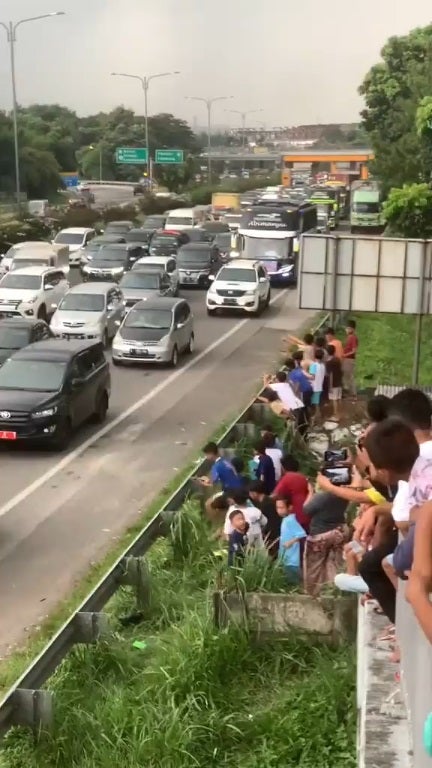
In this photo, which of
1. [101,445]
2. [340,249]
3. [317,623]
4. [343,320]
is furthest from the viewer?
[343,320]

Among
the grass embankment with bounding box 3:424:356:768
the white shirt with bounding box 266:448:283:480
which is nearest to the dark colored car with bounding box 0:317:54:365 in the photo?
the white shirt with bounding box 266:448:283:480

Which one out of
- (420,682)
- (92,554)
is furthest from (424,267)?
(420,682)

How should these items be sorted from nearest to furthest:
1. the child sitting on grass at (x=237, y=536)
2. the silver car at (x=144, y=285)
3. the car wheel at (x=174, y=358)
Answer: the child sitting on grass at (x=237, y=536) → the car wheel at (x=174, y=358) → the silver car at (x=144, y=285)

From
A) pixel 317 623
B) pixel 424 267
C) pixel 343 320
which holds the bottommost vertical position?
pixel 343 320

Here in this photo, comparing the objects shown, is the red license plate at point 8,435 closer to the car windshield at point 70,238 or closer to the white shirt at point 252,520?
the white shirt at point 252,520

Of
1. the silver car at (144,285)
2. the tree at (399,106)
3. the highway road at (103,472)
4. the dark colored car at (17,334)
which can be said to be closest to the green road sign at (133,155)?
the tree at (399,106)

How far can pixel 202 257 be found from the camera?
1667 inches

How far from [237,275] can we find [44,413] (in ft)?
61.5

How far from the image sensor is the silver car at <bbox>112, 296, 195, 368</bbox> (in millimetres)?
25453

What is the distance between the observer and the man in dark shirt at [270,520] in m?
10.1

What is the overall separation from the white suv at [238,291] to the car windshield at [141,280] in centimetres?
181

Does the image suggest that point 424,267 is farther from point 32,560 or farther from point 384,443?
point 384,443

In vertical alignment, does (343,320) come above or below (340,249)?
below

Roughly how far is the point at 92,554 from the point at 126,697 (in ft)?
14.9
